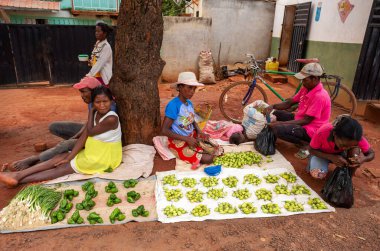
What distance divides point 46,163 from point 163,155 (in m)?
1.51

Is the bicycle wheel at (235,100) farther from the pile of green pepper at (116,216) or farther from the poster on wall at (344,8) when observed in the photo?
the pile of green pepper at (116,216)

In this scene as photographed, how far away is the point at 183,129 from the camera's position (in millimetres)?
3867

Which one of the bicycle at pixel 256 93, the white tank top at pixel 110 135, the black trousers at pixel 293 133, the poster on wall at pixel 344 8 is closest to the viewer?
the white tank top at pixel 110 135

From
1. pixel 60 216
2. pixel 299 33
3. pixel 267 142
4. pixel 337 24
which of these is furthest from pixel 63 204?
pixel 299 33

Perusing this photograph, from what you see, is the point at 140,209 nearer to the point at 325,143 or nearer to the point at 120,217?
the point at 120,217

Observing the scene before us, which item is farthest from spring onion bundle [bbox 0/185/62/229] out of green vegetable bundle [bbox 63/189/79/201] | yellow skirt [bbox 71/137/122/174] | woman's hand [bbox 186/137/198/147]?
woman's hand [bbox 186/137/198/147]

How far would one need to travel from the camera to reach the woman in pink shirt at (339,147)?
2803 millimetres

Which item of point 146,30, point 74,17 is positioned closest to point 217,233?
point 146,30

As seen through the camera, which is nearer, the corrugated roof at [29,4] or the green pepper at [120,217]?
the green pepper at [120,217]

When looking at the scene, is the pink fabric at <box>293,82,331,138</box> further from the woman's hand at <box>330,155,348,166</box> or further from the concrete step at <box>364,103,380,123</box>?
the concrete step at <box>364,103,380,123</box>

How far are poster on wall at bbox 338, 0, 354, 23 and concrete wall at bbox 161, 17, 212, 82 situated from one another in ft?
13.9

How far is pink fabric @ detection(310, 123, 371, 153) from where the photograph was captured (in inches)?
122

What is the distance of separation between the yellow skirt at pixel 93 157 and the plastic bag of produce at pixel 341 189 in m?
2.64

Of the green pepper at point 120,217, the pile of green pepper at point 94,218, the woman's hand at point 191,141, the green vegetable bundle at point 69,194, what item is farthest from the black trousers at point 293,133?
the green vegetable bundle at point 69,194
